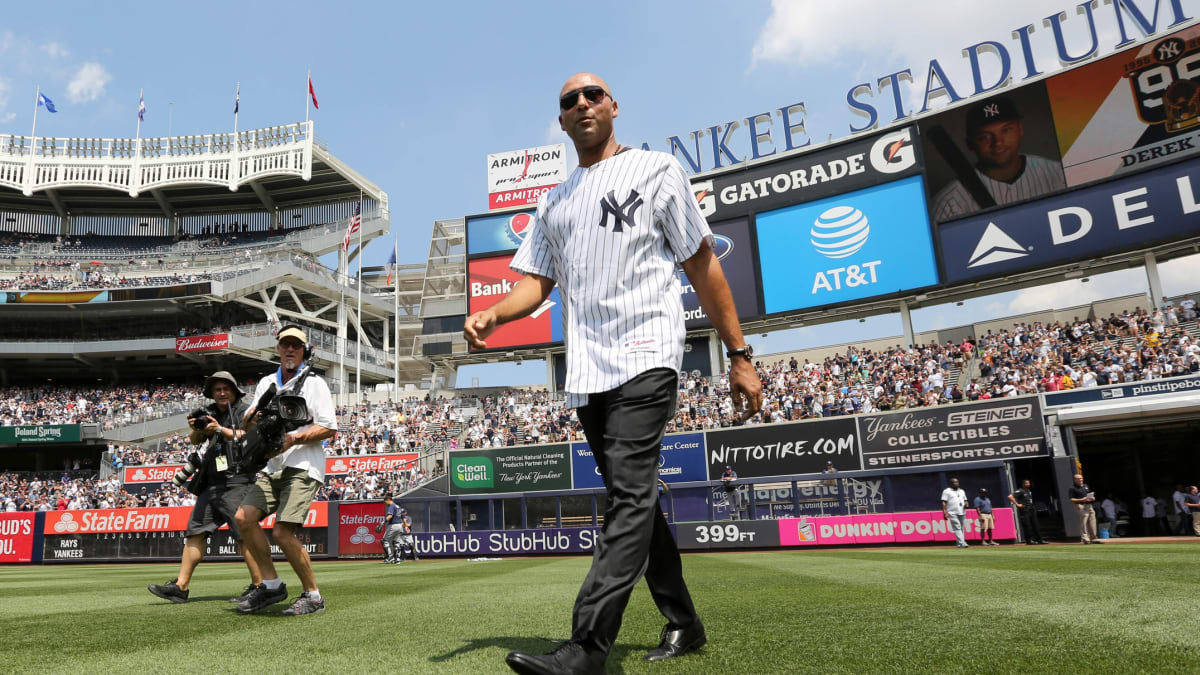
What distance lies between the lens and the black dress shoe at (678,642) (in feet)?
9.23

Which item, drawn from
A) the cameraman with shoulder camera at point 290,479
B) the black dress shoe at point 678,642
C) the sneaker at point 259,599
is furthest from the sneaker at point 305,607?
the black dress shoe at point 678,642

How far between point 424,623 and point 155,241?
5597 cm

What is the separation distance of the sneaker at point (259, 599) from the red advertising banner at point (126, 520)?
18.6 meters

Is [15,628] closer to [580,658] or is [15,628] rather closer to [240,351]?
[580,658]

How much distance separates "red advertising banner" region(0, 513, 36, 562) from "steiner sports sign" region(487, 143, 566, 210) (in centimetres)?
2320

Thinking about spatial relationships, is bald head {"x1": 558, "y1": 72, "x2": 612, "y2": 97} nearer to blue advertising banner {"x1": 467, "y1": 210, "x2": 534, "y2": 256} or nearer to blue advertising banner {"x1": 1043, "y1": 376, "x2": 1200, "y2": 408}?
blue advertising banner {"x1": 1043, "y1": 376, "x2": 1200, "y2": 408}

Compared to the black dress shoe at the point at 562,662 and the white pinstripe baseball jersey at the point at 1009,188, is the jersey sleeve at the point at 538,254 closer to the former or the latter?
Result: the black dress shoe at the point at 562,662

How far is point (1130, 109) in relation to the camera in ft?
79.1

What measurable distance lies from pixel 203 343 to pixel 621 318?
4529cm

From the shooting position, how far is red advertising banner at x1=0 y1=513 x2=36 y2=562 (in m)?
24.3

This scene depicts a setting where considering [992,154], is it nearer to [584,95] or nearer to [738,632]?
[738,632]

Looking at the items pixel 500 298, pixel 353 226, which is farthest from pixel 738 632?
pixel 353 226

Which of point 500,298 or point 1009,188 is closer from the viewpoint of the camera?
point 1009,188

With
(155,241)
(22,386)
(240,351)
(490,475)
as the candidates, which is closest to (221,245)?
(155,241)
